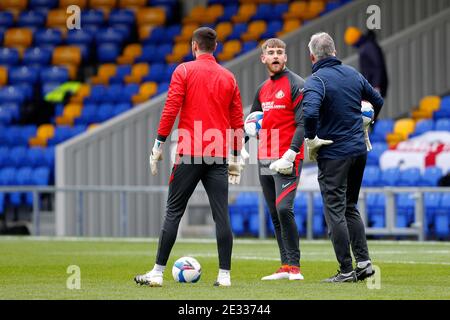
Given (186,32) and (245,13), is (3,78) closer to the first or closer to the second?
(186,32)

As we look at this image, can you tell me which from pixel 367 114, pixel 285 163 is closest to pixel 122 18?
pixel 367 114

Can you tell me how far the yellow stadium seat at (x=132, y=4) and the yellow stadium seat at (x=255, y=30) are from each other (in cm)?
365

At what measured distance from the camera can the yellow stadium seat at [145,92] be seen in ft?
84.6

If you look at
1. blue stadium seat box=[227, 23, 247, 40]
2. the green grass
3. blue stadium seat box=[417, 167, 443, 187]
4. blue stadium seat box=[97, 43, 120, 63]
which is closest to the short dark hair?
the green grass

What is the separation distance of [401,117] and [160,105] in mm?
4559

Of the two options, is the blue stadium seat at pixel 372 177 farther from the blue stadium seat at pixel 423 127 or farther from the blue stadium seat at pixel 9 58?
the blue stadium seat at pixel 9 58

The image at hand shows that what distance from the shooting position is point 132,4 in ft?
99.1

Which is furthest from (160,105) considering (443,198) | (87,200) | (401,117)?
(443,198)

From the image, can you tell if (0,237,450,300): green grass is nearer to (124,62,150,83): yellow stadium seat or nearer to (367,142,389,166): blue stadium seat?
(367,142,389,166): blue stadium seat

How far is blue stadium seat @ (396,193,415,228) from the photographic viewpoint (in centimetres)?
1970

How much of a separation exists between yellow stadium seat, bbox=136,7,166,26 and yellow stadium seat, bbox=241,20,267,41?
8.98 feet
